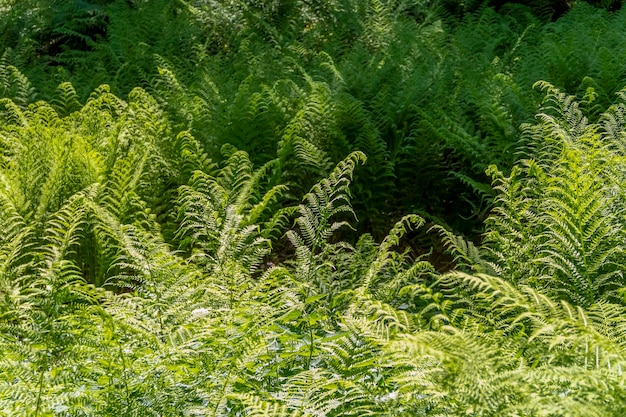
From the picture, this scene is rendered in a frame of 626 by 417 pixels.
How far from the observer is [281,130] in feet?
17.4

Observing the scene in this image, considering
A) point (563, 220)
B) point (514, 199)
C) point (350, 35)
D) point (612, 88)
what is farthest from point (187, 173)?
point (350, 35)

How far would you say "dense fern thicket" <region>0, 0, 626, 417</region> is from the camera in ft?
7.66

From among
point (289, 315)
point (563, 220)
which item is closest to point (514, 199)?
point (563, 220)

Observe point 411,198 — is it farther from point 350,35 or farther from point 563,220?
point 350,35

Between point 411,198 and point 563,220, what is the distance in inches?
71.6

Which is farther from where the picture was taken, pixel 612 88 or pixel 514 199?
pixel 612 88

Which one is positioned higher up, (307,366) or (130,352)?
(307,366)

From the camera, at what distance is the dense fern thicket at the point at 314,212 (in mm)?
2334

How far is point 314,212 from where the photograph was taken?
4.86 meters

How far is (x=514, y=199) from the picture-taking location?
3623 millimetres

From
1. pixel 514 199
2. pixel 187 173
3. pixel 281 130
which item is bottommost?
pixel 187 173

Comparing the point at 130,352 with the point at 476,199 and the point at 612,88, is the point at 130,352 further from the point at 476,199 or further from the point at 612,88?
the point at 612,88

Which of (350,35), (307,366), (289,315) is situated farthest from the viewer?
(350,35)

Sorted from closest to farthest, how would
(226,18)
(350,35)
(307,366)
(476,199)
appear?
1. (307,366)
2. (476,199)
3. (350,35)
4. (226,18)
